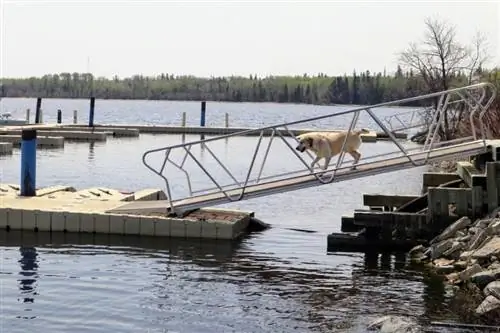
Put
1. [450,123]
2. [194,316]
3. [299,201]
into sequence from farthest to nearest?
1. [450,123]
2. [299,201]
3. [194,316]

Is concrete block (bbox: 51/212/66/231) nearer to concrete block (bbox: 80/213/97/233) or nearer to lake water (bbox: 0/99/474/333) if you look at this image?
lake water (bbox: 0/99/474/333)

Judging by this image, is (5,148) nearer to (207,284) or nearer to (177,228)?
(177,228)

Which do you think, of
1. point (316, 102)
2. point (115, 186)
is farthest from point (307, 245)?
point (316, 102)

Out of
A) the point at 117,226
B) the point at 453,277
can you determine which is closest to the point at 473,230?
the point at 453,277

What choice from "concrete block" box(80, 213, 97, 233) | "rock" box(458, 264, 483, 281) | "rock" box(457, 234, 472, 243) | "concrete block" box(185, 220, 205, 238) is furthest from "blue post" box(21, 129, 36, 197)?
"rock" box(458, 264, 483, 281)

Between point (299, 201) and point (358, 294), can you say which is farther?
point (299, 201)

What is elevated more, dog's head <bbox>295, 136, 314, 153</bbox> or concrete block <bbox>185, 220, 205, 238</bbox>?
dog's head <bbox>295, 136, 314, 153</bbox>

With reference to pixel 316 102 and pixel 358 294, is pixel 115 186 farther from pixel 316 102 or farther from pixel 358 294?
pixel 316 102

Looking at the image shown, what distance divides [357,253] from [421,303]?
12.0 feet

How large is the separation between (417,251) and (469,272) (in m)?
2.43

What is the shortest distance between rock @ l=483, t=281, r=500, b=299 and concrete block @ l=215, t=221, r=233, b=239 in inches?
216

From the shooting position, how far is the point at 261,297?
1190 cm

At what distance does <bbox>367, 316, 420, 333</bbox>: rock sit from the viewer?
9.95 meters

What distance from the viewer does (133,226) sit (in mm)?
15883
